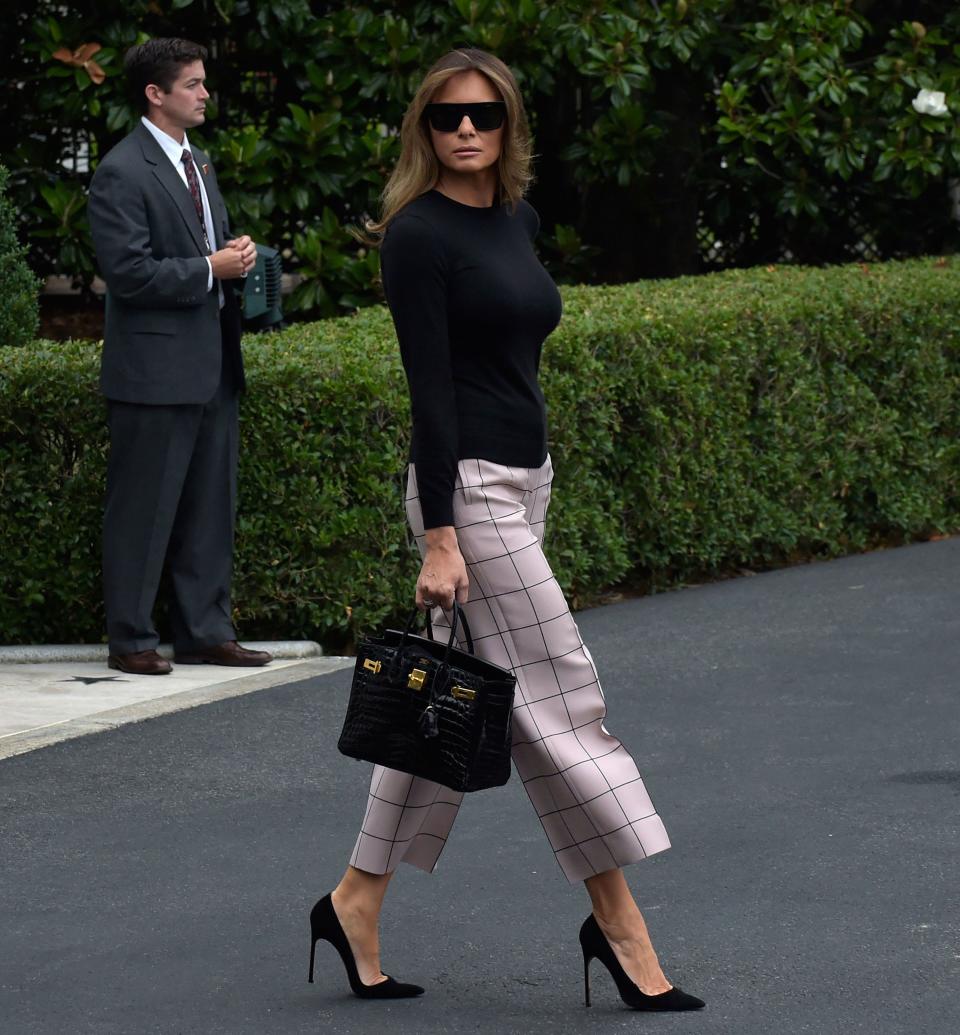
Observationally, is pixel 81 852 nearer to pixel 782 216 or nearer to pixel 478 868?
pixel 478 868

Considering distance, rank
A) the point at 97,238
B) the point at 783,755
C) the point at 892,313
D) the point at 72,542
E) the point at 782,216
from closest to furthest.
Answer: the point at 783,755
the point at 97,238
the point at 72,542
the point at 892,313
the point at 782,216

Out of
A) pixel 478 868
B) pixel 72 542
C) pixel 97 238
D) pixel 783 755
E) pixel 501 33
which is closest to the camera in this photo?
pixel 478 868

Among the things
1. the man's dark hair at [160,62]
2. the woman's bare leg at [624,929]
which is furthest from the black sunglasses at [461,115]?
the man's dark hair at [160,62]

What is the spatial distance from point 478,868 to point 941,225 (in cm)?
1034

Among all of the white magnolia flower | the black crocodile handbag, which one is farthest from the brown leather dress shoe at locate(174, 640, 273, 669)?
the white magnolia flower

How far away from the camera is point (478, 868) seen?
5039mm

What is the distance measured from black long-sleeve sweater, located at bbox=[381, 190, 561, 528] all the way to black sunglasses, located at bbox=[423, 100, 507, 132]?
0.14 m

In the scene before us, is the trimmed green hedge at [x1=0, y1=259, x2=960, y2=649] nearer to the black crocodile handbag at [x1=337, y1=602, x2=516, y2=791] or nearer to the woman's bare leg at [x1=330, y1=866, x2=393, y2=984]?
the woman's bare leg at [x1=330, y1=866, x2=393, y2=984]

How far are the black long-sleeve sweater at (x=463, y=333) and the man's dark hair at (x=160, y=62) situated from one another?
10.5ft

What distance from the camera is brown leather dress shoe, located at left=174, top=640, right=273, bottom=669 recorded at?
24.1ft

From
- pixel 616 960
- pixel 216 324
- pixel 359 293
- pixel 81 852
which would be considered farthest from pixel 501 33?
pixel 616 960

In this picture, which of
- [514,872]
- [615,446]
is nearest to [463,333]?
[514,872]

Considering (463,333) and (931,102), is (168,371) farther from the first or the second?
(931,102)

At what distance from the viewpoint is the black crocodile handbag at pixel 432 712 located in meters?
3.85
